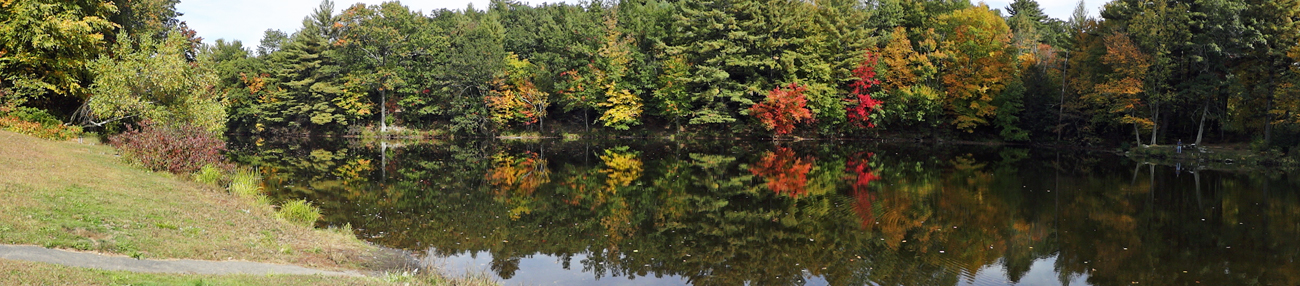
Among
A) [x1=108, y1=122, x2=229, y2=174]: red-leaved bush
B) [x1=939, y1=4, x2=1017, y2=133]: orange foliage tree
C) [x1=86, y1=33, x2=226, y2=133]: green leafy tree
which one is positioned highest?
[x1=939, y1=4, x2=1017, y2=133]: orange foliage tree

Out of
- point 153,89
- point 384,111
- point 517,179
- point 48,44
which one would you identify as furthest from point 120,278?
point 384,111

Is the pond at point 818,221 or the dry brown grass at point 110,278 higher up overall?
the dry brown grass at point 110,278

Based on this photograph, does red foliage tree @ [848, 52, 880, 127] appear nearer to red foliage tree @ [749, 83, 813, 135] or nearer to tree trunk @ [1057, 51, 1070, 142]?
red foliage tree @ [749, 83, 813, 135]

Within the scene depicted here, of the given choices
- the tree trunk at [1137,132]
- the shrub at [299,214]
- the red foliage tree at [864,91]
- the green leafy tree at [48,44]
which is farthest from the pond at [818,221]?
the red foliage tree at [864,91]

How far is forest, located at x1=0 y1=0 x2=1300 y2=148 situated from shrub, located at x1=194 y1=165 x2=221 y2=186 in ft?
22.2

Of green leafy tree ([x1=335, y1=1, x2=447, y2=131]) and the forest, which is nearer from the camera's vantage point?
the forest

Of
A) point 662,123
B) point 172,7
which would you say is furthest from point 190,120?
point 662,123

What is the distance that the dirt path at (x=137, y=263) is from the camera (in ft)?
26.1

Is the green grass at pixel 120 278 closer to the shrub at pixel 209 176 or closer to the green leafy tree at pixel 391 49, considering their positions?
the shrub at pixel 209 176

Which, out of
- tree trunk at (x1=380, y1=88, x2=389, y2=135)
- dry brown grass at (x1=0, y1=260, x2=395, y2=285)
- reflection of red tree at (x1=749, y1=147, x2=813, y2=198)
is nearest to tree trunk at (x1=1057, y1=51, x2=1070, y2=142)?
reflection of red tree at (x1=749, y1=147, x2=813, y2=198)

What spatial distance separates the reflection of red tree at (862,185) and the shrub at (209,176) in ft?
49.5

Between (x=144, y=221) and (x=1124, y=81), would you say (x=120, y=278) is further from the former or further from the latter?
(x=1124, y=81)

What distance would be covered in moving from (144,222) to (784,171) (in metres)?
20.1

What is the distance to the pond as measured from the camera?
37.3 feet
